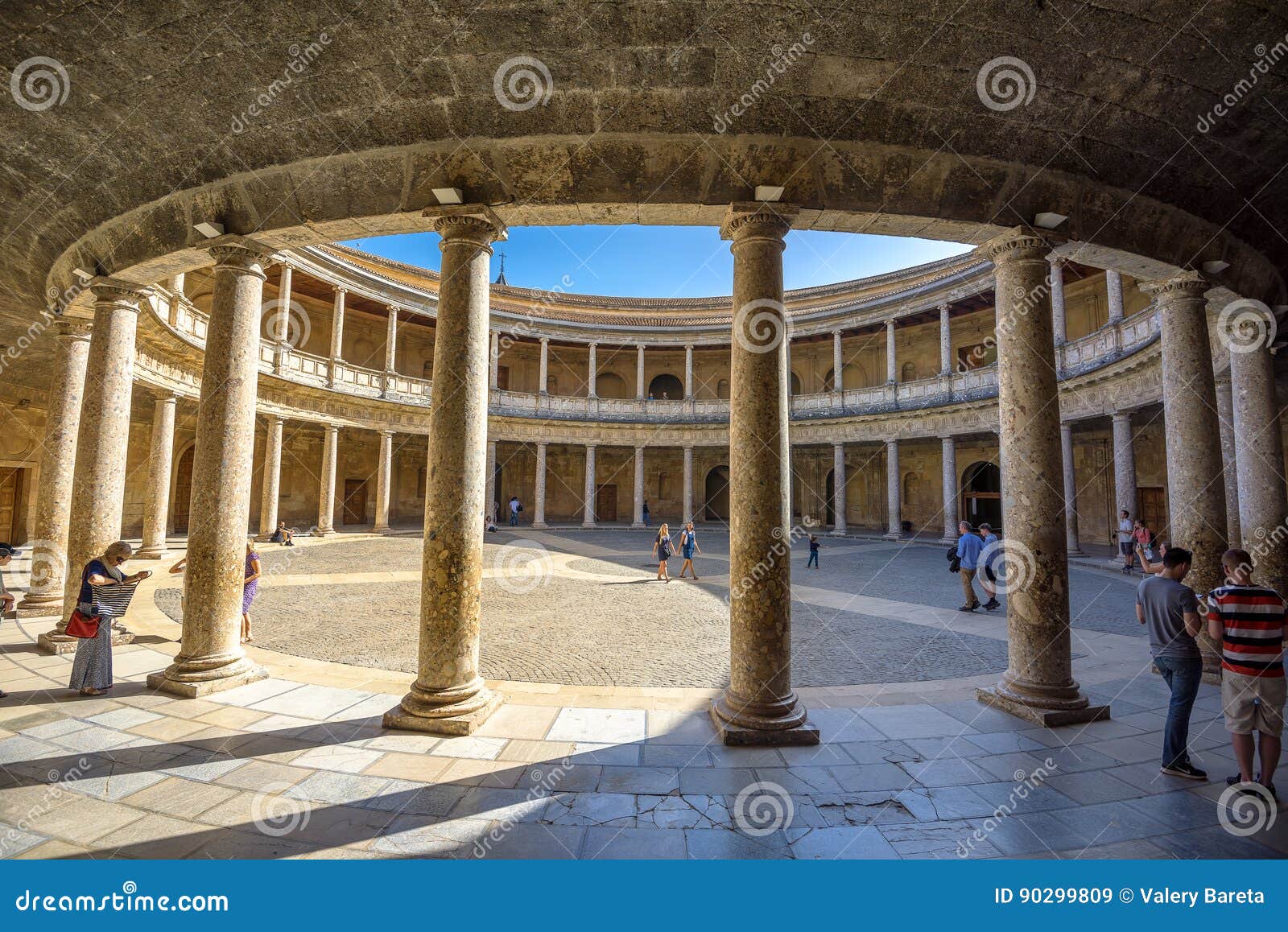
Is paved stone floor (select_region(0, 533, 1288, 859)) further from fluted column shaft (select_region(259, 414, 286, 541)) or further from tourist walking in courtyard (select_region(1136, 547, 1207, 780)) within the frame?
fluted column shaft (select_region(259, 414, 286, 541))

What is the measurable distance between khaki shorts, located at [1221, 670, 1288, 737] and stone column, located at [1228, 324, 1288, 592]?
4020mm

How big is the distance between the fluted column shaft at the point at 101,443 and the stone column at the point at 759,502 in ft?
22.0

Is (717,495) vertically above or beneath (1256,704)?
above

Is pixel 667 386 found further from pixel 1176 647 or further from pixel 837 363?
pixel 1176 647

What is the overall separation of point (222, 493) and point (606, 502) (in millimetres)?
25107

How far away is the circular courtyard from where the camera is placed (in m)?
6.27

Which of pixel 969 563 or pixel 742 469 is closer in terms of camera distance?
pixel 742 469

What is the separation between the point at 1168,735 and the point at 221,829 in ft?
19.3

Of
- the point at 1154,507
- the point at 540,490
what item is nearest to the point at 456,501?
the point at 540,490

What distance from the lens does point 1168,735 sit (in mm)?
3924

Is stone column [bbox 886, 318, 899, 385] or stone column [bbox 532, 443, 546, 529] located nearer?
stone column [bbox 886, 318, 899, 385]

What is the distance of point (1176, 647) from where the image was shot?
13.0 ft

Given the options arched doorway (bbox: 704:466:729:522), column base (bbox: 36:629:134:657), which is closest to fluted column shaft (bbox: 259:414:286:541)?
column base (bbox: 36:629:134:657)

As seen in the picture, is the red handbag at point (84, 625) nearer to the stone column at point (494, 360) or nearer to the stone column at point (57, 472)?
the stone column at point (57, 472)
